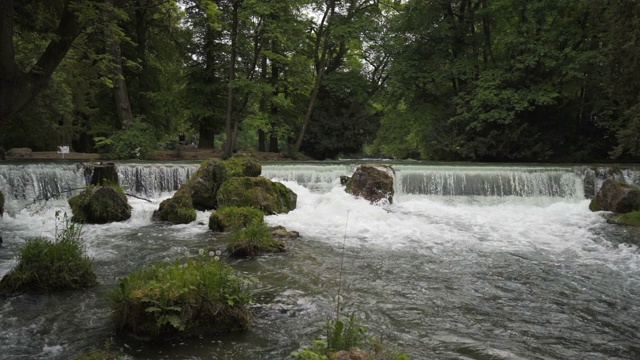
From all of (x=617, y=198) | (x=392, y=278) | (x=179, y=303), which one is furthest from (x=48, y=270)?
(x=617, y=198)

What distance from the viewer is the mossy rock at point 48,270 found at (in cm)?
555

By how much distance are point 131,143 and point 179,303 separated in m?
17.7

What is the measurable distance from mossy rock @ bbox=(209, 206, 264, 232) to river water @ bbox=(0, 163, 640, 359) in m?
0.64

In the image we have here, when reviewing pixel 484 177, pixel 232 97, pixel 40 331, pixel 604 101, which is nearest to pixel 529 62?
pixel 604 101

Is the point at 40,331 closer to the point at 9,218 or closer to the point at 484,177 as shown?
the point at 9,218

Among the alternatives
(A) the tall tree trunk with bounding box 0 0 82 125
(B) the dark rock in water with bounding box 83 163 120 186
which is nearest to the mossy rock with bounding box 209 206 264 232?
(A) the tall tree trunk with bounding box 0 0 82 125

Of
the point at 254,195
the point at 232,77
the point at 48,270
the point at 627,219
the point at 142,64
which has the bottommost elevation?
the point at 627,219

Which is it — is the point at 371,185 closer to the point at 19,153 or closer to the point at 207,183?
the point at 207,183

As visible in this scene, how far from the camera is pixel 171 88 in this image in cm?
2800

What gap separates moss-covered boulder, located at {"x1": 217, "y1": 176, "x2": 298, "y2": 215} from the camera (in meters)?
11.8

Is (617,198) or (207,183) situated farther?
(207,183)

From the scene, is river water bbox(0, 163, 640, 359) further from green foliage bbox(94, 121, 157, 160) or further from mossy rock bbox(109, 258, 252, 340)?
green foliage bbox(94, 121, 157, 160)

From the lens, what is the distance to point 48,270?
18.5ft

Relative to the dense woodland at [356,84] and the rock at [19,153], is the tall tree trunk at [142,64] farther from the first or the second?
the rock at [19,153]
